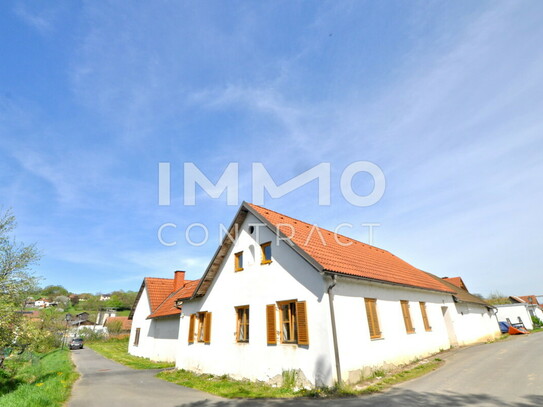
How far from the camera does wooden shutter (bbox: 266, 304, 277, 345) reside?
1112cm

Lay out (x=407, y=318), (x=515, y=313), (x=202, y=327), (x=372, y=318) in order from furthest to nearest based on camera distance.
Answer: (x=515, y=313) → (x=202, y=327) → (x=407, y=318) → (x=372, y=318)

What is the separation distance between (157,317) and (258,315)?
14.7m

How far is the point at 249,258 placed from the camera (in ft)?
44.2

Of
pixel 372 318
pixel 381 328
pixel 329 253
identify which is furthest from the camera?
pixel 329 253

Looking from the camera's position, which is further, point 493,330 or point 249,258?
point 493,330

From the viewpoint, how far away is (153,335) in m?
24.0

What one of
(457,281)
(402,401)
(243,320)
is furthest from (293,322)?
(457,281)

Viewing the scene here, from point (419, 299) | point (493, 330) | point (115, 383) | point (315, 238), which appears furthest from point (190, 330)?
point (493, 330)

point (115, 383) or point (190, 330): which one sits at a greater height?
point (190, 330)

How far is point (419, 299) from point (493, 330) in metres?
19.1

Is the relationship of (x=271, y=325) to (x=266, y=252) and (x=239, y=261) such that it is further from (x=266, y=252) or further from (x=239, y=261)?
(x=239, y=261)

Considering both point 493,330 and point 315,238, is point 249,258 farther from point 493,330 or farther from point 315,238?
point 493,330

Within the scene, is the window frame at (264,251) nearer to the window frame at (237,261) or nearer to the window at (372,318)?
the window frame at (237,261)

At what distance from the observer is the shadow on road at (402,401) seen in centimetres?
693
